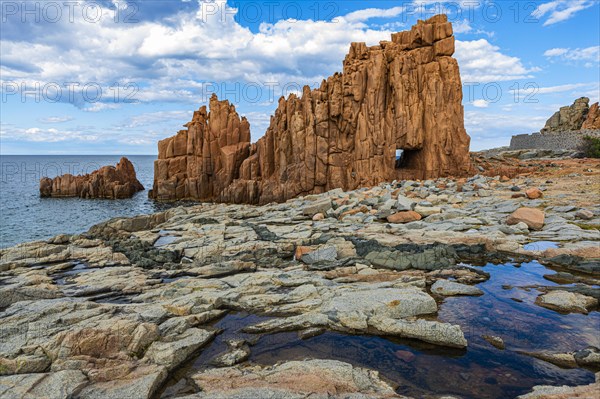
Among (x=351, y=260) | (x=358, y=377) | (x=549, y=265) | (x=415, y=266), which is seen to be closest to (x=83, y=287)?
(x=351, y=260)

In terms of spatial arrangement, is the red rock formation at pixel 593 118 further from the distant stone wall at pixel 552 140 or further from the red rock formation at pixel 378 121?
the red rock formation at pixel 378 121

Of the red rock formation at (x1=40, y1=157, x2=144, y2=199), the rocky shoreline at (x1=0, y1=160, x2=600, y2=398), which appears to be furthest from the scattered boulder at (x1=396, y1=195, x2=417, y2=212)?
the red rock formation at (x1=40, y1=157, x2=144, y2=199)

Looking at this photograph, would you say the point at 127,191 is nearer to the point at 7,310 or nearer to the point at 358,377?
the point at 7,310

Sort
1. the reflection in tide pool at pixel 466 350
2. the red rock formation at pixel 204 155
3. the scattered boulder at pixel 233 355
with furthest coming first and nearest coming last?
the red rock formation at pixel 204 155
the scattered boulder at pixel 233 355
the reflection in tide pool at pixel 466 350

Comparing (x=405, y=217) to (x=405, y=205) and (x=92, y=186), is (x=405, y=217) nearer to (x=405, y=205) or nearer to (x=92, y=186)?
(x=405, y=205)

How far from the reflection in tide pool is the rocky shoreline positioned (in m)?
0.13

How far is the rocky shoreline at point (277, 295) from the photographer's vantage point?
6824 millimetres

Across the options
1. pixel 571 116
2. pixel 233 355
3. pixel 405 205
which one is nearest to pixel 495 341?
pixel 233 355

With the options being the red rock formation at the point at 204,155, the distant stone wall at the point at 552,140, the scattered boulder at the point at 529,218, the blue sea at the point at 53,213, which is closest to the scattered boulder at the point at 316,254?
the scattered boulder at the point at 529,218

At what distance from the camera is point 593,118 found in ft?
253

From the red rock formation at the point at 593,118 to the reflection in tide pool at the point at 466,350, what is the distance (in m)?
86.2

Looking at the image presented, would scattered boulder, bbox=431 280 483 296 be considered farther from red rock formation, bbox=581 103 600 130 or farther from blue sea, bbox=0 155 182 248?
red rock formation, bbox=581 103 600 130

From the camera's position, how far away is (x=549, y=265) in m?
13.3

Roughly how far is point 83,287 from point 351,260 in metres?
10.4
